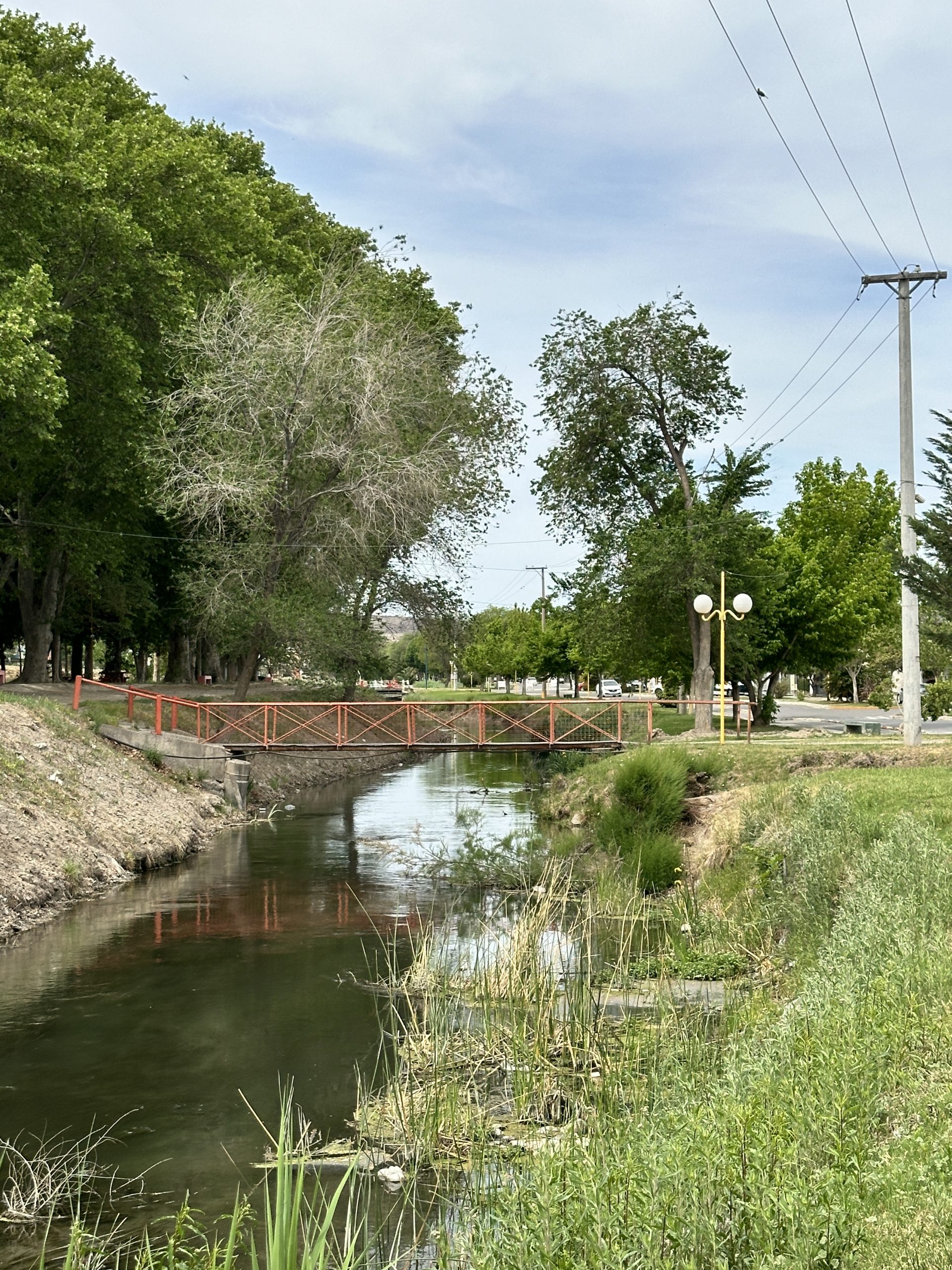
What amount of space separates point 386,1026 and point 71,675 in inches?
2158

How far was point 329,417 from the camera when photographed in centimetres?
3094

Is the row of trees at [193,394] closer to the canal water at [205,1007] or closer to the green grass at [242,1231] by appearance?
the canal water at [205,1007]

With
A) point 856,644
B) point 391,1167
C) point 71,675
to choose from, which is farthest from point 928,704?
point 391,1167

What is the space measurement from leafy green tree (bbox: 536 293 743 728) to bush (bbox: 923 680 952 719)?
487 inches

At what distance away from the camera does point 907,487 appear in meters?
21.9

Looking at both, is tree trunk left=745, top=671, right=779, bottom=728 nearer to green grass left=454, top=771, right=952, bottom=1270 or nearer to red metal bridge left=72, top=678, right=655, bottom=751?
red metal bridge left=72, top=678, right=655, bottom=751

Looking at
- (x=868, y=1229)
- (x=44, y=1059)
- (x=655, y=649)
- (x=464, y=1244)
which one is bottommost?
(x=44, y=1059)

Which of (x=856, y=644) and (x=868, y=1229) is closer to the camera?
(x=868, y=1229)

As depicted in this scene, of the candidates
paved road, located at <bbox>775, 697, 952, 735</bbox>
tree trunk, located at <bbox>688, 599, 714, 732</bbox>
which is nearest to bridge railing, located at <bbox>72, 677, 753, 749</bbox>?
tree trunk, located at <bbox>688, 599, 714, 732</bbox>

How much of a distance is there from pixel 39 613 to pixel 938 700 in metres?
32.4

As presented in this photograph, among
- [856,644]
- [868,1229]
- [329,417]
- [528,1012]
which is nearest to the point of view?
[868,1229]

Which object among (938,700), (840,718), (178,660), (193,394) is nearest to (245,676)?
(193,394)

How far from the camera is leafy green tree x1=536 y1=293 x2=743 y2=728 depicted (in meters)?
38.6

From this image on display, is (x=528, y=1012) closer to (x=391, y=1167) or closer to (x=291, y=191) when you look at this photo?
(x=391, y=1167)
